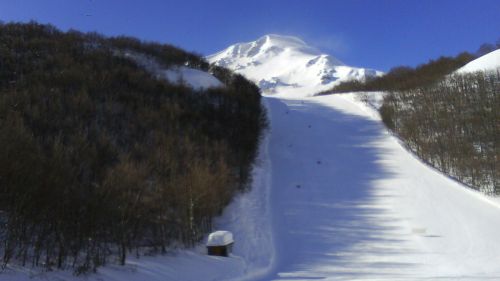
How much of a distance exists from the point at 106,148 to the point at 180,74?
12159 mm

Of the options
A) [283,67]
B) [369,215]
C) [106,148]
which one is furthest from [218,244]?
[283,67]

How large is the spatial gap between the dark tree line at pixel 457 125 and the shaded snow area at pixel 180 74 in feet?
37.1

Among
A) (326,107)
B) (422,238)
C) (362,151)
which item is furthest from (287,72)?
(422,238)

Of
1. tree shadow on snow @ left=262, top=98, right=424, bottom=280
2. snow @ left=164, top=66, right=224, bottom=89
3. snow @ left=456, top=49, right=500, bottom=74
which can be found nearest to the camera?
tree shadow on snow @ left=262, top=98, right=424, bottom=280

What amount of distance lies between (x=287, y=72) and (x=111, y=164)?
13174 centimetres

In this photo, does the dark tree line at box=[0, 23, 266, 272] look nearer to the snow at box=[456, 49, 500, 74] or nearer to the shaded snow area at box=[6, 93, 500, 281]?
the shaded snow area at box=[6, 93, 500, 281]

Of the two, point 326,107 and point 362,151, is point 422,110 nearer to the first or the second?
point 362,151

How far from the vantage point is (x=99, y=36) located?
29.2m

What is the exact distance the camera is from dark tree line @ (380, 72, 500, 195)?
1806 centimetres

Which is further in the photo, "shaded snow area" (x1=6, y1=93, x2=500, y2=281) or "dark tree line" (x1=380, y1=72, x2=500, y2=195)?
"dark tree line" (x1=380, y1=72, x2=500, y2=195)

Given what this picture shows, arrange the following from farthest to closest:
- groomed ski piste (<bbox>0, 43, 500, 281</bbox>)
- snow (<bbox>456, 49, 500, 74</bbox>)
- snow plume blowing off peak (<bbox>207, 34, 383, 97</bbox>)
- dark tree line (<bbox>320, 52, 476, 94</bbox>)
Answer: snow plume blowing off peak (<bbox>207, 34, 383, 97</bbox>)
dark tree line (<bbox>320, 52, 476, 94</bbox>)
snow (<bbox>456, 49, 500, 74</bbox>)
groomed ski piste (<bbox>0, 43, 500, 281</bbox>)

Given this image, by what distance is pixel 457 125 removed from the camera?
70.0 feet

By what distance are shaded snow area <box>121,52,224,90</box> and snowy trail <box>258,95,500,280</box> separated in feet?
16.8

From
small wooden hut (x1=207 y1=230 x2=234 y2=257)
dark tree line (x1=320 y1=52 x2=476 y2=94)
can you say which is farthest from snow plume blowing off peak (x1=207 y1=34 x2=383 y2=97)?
small wooden hut (x1=207 y1=230 x2=234 y2=257)
